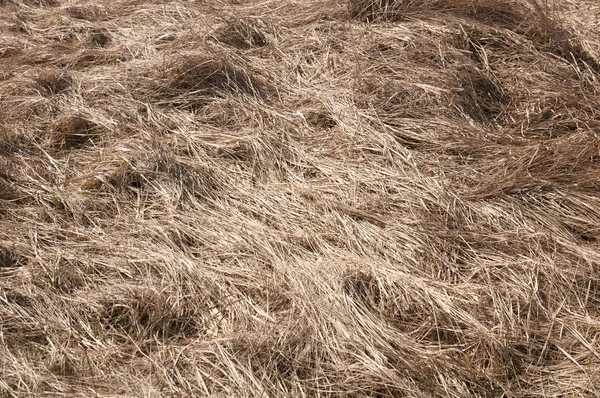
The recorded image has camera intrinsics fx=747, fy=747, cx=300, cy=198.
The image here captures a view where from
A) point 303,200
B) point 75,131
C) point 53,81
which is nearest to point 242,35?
point 53,81

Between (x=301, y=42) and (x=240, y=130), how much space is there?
1.05m

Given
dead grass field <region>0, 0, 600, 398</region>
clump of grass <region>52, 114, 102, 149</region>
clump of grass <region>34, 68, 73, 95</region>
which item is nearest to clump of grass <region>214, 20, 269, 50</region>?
dead grass field <region>0, 0, 600, 398</region>

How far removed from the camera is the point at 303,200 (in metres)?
3.57

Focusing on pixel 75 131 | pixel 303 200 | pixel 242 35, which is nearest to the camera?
pixel 303 200

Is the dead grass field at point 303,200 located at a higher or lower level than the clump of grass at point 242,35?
lower

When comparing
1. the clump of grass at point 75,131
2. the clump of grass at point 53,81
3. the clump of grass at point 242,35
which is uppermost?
the clump of grass at point 242,35

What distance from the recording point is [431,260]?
321 cm

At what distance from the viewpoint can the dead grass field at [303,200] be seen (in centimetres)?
277

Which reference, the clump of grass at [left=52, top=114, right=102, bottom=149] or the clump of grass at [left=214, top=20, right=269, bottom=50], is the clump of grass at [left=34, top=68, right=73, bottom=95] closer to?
the clump of grass at [left=52, top=114, right=102, bottom=149]

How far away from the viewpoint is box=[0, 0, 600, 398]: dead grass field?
9.10ft

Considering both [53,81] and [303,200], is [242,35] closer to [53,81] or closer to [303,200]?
[53,81]

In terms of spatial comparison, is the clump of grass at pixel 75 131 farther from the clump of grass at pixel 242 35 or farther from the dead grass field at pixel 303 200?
Result: the clump of grass at pixel 242 35

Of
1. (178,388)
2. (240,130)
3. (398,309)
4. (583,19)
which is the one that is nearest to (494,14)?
(583,19)

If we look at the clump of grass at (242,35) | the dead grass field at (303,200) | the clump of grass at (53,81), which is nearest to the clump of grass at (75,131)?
the dead grass field at (303,200)
